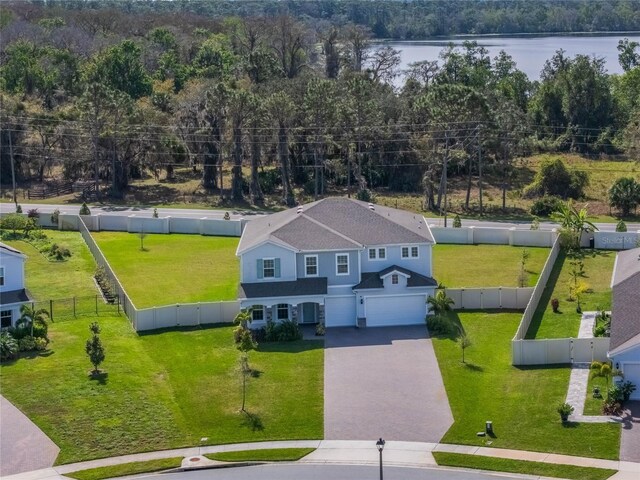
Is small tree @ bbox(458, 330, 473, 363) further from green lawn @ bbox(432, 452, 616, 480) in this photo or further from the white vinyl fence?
green lawn @ bbox(432, 452, 616, 480)

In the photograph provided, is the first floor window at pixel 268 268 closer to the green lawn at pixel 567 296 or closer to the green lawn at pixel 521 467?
the green lawn at pixel 567 296

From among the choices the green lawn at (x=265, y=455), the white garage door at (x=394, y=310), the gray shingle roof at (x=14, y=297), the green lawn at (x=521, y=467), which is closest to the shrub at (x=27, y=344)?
the gray shingle roof at (x=14, y=297)

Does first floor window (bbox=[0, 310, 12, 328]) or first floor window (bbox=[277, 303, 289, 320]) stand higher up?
first floor window (bbox=[0, 310, 12, 328])

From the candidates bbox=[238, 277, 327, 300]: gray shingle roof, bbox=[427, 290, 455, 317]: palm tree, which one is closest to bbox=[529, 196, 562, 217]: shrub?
bbox=[427, 290, 455, 317]: palm tree

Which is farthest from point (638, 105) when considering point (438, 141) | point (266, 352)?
point (266, 352)

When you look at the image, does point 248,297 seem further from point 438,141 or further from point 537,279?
point 438,141

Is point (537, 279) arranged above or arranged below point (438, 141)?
below
